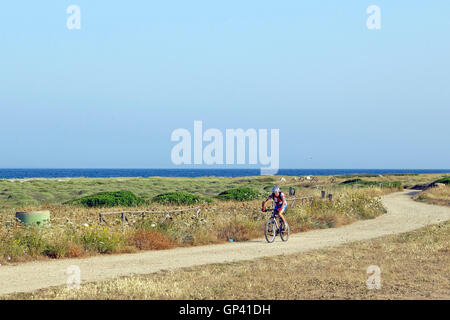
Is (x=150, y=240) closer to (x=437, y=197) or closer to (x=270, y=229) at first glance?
(x=270, y=229)

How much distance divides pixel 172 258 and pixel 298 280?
4631 millimetres

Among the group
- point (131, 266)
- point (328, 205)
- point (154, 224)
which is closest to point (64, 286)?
point (131, 266)

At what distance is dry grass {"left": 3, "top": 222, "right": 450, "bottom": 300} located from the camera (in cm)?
988

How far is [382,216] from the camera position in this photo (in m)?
28.2

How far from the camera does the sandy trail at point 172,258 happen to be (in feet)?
38.7

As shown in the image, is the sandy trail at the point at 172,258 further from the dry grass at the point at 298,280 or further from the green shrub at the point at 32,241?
the dry grass at the point at 298,280

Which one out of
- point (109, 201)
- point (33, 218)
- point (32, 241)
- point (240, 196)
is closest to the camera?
point (32, 241)

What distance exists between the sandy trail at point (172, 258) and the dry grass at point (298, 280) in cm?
91

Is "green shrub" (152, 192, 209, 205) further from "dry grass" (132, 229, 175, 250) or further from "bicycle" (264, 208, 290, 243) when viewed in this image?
"dry grass" (132, 229, 175, 250)

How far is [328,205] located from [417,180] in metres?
44.6

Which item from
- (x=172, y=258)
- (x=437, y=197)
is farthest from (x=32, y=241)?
(x=437, y=197)

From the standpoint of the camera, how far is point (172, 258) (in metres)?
14.9

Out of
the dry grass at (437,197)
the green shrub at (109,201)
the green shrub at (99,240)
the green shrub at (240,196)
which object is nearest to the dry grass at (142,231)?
the green shrub at (99,240)
